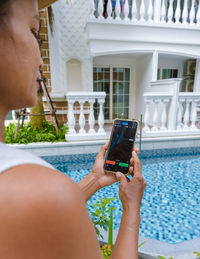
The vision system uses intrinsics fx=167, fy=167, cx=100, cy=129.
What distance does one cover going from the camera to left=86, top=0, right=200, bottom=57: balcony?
569 cm

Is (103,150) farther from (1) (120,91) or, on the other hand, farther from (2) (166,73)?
(2) (166,73)

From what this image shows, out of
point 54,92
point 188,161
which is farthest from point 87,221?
point 54,92

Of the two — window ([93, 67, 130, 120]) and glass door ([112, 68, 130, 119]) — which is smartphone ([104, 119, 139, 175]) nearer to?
window ([93, 67, 130, 120])

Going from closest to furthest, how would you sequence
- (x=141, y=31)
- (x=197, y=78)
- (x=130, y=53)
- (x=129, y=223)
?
(x=129, y=223) → (x=141, y=31) → (x=130, y=53) → (x=197, y=78)

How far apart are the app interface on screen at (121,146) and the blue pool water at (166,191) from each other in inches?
61.4

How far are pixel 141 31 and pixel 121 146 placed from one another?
6173 mm

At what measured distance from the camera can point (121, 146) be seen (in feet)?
4.45

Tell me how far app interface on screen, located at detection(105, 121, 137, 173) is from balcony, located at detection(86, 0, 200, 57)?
517 centimetres

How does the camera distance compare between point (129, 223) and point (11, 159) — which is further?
point (129, 223)

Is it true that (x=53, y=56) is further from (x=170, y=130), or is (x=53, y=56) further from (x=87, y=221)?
(x=87, y=221)

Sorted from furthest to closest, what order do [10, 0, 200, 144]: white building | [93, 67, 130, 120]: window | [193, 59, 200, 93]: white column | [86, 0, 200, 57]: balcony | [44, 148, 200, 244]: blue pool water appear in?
[93, 67, 130, 120]: window → [193, 59, 200, 93]: white column → [86, 0, 200, 57]: balcony → [10, 0, 200, 144]: white building → [44, 148, 200, 244]: blue pool water

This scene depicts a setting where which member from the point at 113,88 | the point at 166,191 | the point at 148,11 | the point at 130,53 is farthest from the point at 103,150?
the point at 113,88

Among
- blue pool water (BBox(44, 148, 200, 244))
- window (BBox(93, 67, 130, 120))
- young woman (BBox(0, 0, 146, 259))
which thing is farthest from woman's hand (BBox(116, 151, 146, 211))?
window (BBox(93, 67, 130, 120))

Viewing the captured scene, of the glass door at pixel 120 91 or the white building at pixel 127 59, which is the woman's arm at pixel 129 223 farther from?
the glass door at pixel 120 91
